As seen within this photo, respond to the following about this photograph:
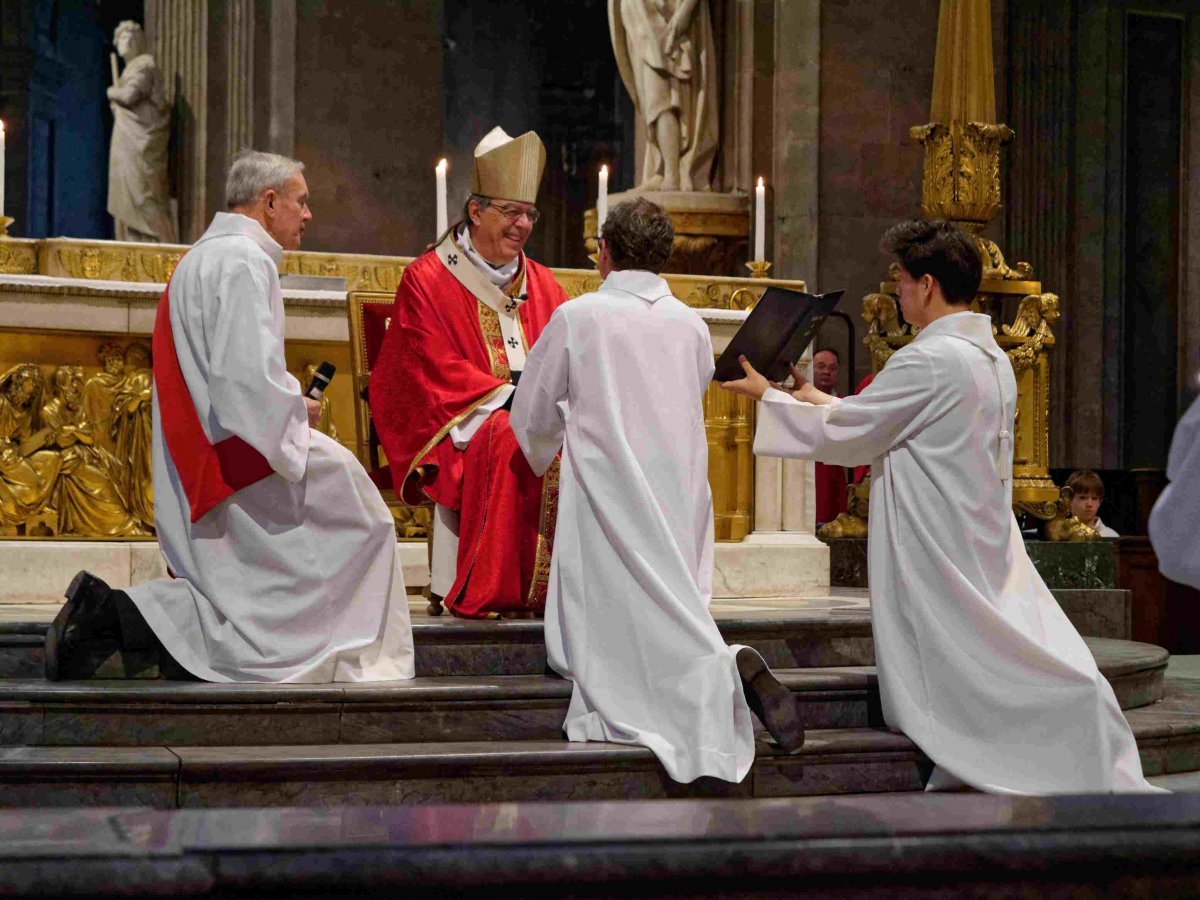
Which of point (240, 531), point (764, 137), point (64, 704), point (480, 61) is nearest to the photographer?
point (64, 704)

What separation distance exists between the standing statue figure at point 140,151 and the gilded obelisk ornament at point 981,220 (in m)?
6.04

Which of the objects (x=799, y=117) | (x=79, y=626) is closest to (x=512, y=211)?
(x=79, y=626)

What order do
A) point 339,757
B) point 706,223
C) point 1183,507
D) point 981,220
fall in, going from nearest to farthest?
point 1183,507 < point 339,757 < point 981,220 < point 706,223

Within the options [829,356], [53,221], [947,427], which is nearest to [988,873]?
[947,427]

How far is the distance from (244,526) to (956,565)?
186cm

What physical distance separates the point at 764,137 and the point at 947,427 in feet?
20.3

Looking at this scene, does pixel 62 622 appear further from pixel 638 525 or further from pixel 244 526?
pixel 638 525

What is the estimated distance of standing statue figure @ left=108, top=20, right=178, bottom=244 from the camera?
12.3 meters

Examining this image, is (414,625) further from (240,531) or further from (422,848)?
(422,848)

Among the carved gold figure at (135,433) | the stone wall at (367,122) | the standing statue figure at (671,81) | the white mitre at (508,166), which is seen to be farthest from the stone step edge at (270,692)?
the stone wall at (367,122)

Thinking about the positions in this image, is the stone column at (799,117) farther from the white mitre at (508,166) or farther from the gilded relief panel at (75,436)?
the gilded relief panel at (75,436)

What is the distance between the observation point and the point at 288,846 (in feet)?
8.23

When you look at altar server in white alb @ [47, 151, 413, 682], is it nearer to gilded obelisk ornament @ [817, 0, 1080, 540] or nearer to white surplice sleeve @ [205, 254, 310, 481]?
white surplice sleeve @ [205, 254, 310, 481]

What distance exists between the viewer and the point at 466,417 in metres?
5.66
